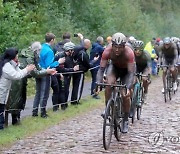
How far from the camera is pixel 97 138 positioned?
424 inches

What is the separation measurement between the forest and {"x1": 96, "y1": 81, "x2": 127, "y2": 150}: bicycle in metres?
8.82

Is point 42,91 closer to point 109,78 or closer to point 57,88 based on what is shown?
point 57,88

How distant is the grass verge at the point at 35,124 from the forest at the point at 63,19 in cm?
449

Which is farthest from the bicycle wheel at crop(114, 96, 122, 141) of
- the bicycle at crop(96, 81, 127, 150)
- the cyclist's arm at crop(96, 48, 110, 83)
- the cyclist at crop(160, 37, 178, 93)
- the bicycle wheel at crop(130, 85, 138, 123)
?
the cyclist at crop(160, 37, 178, 93)

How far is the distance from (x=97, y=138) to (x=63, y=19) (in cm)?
1778

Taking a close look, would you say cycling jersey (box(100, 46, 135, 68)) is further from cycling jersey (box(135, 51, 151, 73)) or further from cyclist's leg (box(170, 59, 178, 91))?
cyclist's leg (box(170, 59, 178, 91))

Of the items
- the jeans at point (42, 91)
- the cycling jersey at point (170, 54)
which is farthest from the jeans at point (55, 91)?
the cycling jersey at point (170, 54)

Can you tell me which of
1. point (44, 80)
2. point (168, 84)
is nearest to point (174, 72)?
point (168, 84)

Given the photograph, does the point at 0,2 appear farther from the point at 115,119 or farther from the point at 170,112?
the point at 115,119

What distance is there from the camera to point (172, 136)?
10.8m

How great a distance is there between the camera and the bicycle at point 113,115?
31.1 feet

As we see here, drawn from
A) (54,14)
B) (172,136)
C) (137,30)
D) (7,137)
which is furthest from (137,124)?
(137,30)

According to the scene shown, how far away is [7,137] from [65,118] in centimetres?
320

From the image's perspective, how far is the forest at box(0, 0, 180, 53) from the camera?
19.1m
